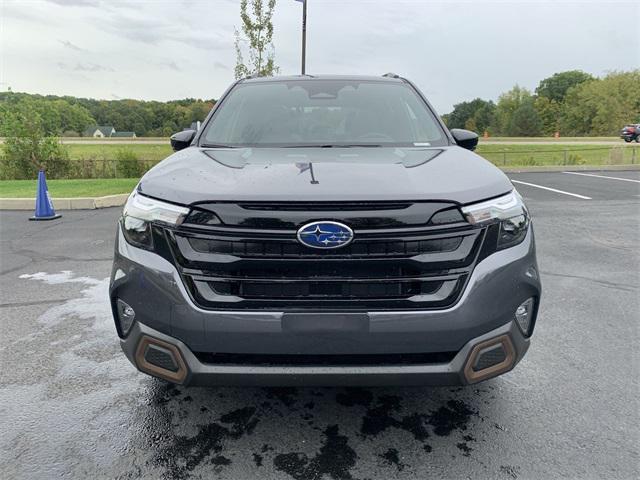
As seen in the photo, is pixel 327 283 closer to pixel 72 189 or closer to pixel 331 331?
pixel 331 331

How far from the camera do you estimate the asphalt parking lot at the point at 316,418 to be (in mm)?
2113

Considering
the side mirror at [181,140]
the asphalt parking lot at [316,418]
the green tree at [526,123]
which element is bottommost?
the asphalt parking lot at [316,418]

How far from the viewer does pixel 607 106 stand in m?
76.2

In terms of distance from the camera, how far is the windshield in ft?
10.1

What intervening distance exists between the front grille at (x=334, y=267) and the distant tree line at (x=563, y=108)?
71.2 meters

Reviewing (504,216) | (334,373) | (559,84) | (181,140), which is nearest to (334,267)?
(334,373)

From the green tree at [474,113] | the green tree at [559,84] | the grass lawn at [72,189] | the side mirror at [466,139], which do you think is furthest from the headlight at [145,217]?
the green tree at [559,84]

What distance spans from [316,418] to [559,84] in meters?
122

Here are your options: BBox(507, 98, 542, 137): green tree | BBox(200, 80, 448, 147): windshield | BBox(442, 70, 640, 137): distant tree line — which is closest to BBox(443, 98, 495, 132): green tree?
BBox(442, 70, 640, 137): distant tree line

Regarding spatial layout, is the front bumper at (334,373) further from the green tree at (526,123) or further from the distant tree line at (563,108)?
the green tree at (526,123)

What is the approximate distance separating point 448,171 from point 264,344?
1.18 meters

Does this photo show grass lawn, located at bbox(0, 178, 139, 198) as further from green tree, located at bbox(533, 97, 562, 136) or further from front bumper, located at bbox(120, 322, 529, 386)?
green tree, located at bbox(533, 97, 562, 136)

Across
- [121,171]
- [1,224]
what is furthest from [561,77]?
[1,224]

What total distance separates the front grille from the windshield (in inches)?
44.9
